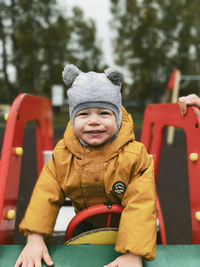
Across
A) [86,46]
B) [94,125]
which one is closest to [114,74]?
[94,125]

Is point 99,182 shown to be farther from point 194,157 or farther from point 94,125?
point 194,157

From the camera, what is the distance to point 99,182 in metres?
1.10

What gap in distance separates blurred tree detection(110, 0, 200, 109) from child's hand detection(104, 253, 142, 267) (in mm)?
14022

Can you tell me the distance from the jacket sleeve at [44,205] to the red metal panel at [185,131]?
0.64 meters

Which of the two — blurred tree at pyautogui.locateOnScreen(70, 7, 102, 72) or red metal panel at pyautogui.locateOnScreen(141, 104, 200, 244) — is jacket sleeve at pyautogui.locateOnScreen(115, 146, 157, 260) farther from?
blurred tree at pyautogui.locateOnScreen(70, 7, 102, 72)

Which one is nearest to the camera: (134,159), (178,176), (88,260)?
(88,260)

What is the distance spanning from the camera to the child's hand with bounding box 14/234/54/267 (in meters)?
0.97

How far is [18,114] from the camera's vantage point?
136 cm

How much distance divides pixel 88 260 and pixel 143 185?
34 cm

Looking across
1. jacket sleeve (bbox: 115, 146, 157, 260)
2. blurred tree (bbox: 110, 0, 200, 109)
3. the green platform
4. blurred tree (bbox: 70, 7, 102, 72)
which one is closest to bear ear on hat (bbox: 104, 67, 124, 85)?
jacket sleeve (bbox: 115, 146, 157, 260)

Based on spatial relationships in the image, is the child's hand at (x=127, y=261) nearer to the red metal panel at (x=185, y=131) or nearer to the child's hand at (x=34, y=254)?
the child's hand at (x=34, y=254)

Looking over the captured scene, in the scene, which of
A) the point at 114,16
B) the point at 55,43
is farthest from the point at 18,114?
the point at 114,16

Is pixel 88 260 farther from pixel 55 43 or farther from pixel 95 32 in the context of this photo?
pixel 95 32

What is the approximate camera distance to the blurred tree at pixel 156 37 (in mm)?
14742
